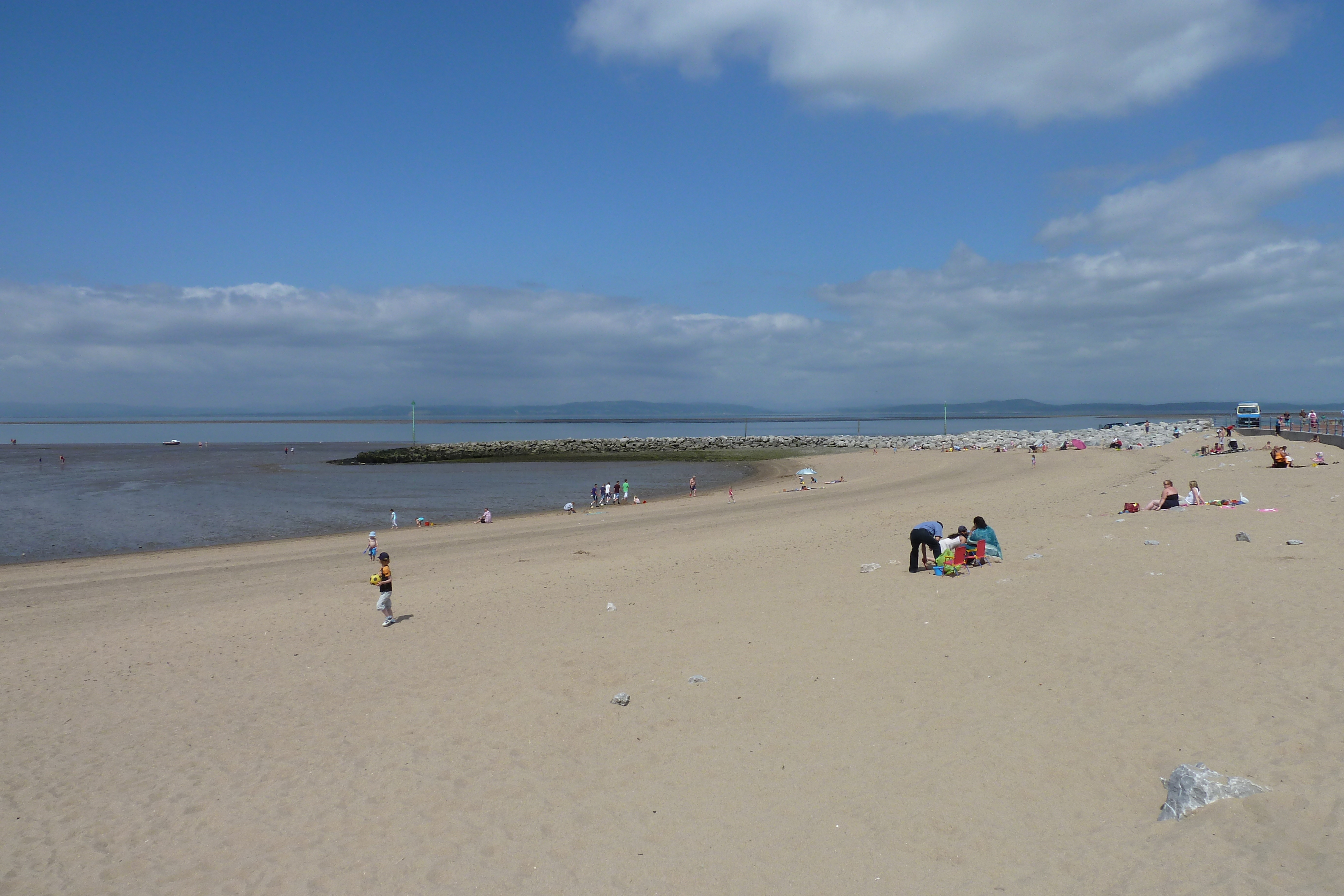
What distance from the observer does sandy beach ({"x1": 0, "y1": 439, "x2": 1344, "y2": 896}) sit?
5785 mm

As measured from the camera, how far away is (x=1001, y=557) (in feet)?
46.6

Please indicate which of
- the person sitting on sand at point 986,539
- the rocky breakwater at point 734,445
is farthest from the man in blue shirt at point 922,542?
the rocky breakwater at point 734,445

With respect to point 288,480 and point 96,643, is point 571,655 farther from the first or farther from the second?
point 288,480

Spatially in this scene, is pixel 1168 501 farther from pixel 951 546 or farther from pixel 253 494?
pixel 253 494

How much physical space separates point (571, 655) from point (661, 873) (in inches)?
205

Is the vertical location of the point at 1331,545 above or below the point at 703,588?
above

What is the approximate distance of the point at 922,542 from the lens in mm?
13711

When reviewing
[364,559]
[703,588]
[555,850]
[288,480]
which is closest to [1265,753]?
[555,850]

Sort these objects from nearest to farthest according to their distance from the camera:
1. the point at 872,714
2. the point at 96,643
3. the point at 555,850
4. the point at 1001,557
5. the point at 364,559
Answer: the point at 555,850 → the point at 872,714 → the point at 96,643 → the point at 1001,557 → the point at 364,559

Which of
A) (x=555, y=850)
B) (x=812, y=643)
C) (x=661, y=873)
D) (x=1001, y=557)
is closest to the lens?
(x=661, y=873)

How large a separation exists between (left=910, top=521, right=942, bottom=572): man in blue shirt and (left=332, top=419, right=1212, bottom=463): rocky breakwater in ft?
158

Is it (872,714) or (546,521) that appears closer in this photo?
(872,714)

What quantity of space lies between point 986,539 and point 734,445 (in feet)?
241

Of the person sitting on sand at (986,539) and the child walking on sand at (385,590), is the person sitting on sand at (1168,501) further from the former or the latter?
the child walking on sand at (385,590)
